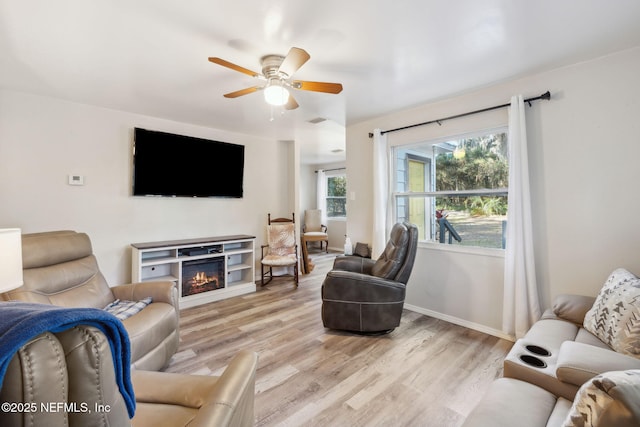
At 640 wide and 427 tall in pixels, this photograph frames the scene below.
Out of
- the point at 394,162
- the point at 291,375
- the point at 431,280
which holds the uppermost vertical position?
the point at 394,162

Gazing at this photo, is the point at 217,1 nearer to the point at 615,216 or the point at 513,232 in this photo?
the point at 513,232

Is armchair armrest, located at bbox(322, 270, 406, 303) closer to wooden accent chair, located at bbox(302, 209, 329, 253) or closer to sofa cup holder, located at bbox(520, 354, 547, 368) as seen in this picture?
sofa cup holder, located at bbox(520, 354, 547, 368)

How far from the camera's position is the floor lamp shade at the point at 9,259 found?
52.2 inches

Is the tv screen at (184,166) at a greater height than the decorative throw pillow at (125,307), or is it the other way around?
the tv screen at (184,166)

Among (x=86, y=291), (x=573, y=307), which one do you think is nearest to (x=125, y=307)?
(x=86, y=291)

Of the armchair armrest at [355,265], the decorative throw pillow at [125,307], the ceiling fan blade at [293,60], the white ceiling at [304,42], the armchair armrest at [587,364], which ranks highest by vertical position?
the white ceiling at [304,42]

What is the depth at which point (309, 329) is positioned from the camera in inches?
114

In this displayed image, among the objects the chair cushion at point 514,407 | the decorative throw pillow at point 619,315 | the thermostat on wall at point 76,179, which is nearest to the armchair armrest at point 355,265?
the decorative throw pillow at point 619,315

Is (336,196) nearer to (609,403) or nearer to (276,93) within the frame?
(276,93)

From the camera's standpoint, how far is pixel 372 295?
8.69ft

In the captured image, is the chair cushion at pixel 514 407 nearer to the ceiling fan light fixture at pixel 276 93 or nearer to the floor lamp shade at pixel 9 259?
the floor lamp shade at pixel 9 259

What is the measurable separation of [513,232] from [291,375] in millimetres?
2238

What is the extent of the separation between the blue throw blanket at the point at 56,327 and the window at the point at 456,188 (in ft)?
10.3

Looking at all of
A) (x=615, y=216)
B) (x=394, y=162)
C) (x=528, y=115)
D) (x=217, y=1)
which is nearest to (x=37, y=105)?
(x=217, y=1)
